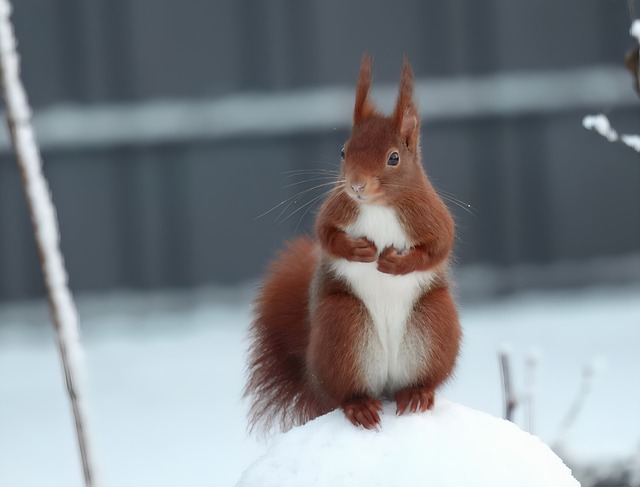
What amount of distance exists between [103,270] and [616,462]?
289cm

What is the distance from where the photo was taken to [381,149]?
150 centimetres

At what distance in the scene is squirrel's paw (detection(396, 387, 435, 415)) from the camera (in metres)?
1.53

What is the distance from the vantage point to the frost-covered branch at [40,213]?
3.27 feet

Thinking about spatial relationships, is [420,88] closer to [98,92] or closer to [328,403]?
[98,92]

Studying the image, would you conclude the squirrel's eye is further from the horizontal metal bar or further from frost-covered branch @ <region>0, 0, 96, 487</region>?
the horizontal metal bar

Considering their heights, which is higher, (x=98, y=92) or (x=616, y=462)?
(x=98, y=92)

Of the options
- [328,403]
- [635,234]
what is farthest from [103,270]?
[328,403]

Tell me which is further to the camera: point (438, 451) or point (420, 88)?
point (420, 88)

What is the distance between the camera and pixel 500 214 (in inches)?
194

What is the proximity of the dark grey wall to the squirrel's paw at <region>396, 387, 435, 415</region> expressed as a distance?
332 cm

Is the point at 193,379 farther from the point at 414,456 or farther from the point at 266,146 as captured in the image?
the point at 414,456

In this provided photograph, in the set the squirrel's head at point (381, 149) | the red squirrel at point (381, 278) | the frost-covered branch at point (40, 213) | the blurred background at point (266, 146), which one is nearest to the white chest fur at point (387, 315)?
the red squirrel at point (381, 278)

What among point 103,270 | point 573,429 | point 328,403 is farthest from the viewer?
point 103,270

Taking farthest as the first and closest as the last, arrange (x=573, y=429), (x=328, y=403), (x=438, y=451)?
1. (x=573, y=429)
2. (x=328, y=403)
3. (x=438, y=451)
